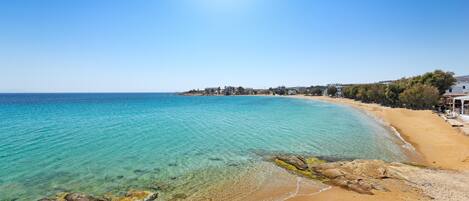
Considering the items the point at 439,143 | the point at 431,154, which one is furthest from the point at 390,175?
the point at 439,143

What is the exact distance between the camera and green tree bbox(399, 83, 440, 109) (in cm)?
5563

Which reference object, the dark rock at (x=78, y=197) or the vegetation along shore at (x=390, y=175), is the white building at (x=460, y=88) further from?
the dark rock at (x=78, y=197)

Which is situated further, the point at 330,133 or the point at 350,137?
the point at 330,133

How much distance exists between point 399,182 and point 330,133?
648 inches

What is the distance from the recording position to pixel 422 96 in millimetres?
56688

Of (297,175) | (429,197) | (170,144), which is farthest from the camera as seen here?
(170,144)

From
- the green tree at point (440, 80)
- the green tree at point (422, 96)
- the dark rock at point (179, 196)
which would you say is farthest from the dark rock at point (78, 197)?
the green tree at point (440, 80)

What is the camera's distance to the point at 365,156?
20.7 meters

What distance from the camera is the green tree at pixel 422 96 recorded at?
55.6m

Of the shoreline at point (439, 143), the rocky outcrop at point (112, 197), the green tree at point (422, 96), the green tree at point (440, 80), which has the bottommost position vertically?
the shoreline at point (439, 143)

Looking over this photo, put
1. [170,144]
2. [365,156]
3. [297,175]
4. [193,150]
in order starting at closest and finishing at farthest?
[297,175] < [365,156] < [193,150] < [170,144]

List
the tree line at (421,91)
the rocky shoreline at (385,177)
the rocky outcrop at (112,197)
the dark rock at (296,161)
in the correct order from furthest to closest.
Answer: the tree line at (421,91)
the dark rock at (296,161)
the rocky shoreline at (385,177)
the rocky outcrop at (112,197)

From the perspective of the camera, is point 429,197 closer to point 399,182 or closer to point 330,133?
point 399,182

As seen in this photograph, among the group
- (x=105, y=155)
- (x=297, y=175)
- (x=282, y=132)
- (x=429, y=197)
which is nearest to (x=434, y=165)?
(x=429, y=197)
